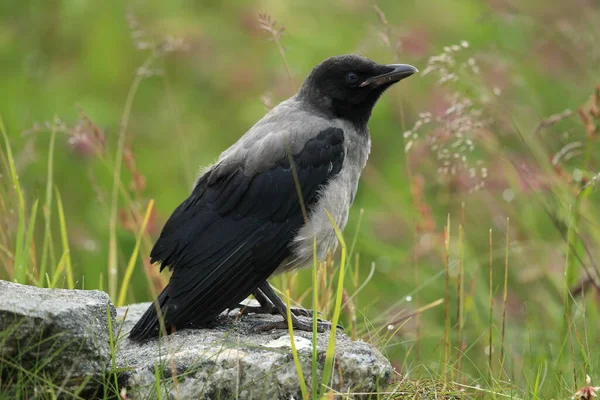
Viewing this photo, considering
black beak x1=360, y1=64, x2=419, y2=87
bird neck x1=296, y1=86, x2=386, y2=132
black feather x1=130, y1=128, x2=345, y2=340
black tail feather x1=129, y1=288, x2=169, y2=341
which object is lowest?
black tail feather x1=129, y1=288, x2=169, y2=341

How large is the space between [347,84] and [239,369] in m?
1.65

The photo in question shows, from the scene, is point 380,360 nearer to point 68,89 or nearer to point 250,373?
point 250,373

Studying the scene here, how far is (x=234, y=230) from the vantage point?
3.69 m

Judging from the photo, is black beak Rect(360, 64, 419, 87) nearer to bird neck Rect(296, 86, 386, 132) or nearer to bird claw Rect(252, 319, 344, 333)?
bird neck Rect(296, 86, 386, 132)

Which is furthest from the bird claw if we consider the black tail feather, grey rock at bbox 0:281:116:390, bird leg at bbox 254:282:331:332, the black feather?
grey rock at bbox 0:281:116:390

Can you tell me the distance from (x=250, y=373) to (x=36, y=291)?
76 cm

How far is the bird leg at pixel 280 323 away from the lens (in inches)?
142

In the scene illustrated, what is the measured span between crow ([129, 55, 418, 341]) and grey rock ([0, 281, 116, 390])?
1.51 ft

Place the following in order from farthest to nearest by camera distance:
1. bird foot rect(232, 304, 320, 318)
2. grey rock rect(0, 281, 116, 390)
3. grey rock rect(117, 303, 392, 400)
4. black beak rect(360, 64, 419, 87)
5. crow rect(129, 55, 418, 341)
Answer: black beak rect(360, 64, 419, 87) < bird foot rect(232, 304, 320, 318) < crow rect(129, 55, 418, 341) < grey rock rect(117, 303, 392, 400) < grey rock rect(0, 281, 116, 390)

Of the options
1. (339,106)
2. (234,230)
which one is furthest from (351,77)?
(234,230)

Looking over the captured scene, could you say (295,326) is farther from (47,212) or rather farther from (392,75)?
(392,75)

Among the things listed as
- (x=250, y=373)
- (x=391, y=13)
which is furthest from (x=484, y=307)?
(x=391, y=13)

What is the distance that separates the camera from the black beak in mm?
4168

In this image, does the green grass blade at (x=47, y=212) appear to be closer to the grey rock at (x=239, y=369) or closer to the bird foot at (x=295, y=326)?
the grey rock at (x=239, y=369)
